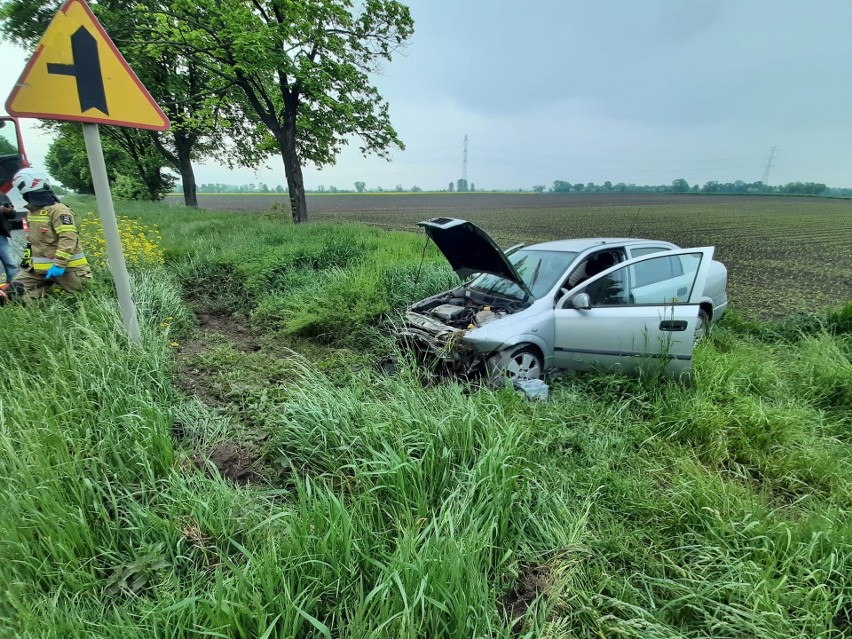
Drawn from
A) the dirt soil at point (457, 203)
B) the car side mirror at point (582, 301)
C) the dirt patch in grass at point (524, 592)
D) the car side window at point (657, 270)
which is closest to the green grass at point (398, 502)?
the dirt patch in grass at point (524, 592)

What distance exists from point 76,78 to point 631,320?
520 cm

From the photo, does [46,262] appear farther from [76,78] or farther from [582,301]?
[582,301]

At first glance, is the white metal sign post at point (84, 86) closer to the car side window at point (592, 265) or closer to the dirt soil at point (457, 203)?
the car side window at point (592, 265)

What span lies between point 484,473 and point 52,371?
3.20m

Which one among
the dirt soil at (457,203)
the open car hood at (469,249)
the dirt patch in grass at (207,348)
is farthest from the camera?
the dirt soil at (457,203)

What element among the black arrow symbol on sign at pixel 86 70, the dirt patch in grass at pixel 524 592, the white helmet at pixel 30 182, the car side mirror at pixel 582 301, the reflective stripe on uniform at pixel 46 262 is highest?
the black arrow symbol on sign at pixel 86 70

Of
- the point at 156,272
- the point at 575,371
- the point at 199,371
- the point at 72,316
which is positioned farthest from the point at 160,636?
the point at 156,272

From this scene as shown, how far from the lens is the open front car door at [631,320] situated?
3.95 m

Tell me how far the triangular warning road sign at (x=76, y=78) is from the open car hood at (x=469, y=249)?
2.74m

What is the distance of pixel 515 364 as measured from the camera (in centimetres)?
406

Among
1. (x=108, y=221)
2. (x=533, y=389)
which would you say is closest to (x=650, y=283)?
(x=533, y=389)

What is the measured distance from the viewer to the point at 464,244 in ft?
15.5

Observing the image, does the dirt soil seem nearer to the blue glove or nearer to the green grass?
the blue glove

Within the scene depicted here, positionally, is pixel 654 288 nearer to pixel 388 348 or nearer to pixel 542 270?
pixel 542 270
